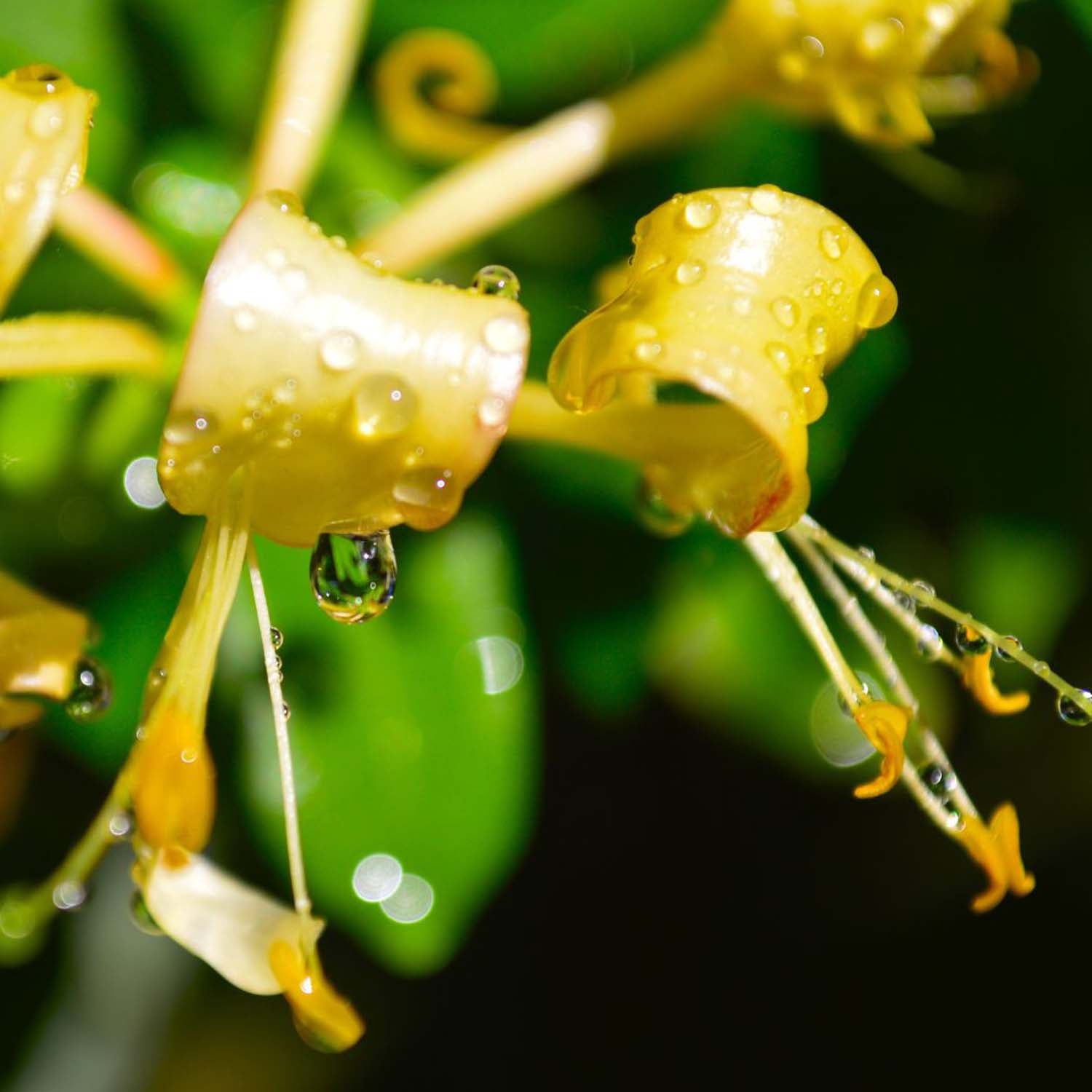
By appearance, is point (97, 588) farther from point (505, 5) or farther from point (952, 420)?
point (952, 420)

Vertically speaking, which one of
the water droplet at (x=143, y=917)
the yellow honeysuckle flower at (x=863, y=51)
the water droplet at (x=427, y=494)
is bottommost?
the water droplet at (x=143, y=917)

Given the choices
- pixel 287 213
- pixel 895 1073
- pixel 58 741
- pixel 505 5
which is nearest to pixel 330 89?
pixel 505 5

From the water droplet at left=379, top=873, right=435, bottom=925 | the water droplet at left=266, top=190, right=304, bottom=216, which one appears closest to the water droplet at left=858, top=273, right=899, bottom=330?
the water droplet at left=266, top=190, right=304, bottom=216

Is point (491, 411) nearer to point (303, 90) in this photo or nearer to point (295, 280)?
point (295, 280)

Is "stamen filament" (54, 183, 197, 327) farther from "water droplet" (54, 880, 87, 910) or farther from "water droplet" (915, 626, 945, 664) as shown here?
"water droplet" (915, 626, 945, 664)

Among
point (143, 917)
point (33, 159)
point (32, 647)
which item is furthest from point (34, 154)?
point (143, 917)

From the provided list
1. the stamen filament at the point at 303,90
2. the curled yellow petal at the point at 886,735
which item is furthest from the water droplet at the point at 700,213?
the stamen filament at the point at 303,90

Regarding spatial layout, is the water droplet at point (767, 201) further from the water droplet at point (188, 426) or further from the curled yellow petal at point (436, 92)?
the curled yellow petal at point (436, 92)
